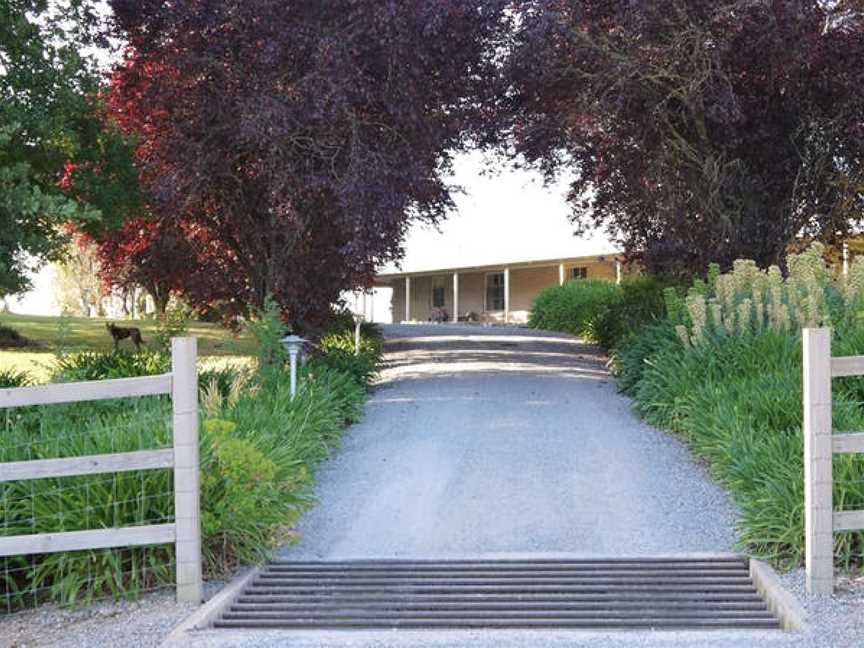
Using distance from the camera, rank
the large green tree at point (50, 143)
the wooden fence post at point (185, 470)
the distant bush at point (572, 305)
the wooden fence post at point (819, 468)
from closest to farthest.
Result: the wooden fence post at point (819, 468)
the wooden fence post at point (185, 470)
the large green tree at point (50, 143)
the distant bush at point (572, 305)

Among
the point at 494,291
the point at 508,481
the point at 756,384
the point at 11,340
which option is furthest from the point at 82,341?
the point at 756,384

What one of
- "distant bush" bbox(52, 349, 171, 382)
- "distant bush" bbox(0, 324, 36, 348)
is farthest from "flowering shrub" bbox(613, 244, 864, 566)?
"distant bush" bbox(0, 324, 36, 348)

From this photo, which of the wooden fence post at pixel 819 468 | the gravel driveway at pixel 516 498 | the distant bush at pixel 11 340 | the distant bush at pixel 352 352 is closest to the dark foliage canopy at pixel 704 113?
the gravel driveway at pixel 516 498

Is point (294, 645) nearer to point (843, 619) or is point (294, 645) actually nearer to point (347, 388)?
point (843, 619)

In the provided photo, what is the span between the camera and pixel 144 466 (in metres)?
6.35

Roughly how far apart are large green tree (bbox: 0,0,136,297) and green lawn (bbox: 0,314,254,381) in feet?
12.6

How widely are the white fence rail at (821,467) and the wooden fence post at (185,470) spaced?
395cm

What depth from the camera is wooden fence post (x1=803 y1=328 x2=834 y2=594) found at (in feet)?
20.6

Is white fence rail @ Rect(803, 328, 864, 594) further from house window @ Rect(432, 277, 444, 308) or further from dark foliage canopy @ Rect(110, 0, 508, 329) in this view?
house window @ Rect(432, 277, 444, 308)

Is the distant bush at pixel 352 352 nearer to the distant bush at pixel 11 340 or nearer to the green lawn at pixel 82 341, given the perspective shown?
the green lawn at pixel 82 341

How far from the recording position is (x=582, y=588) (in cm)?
656

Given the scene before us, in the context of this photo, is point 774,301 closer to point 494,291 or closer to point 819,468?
point 819,468

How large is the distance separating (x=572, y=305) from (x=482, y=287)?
1157 cm

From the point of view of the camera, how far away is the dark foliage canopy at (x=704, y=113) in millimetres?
13695
